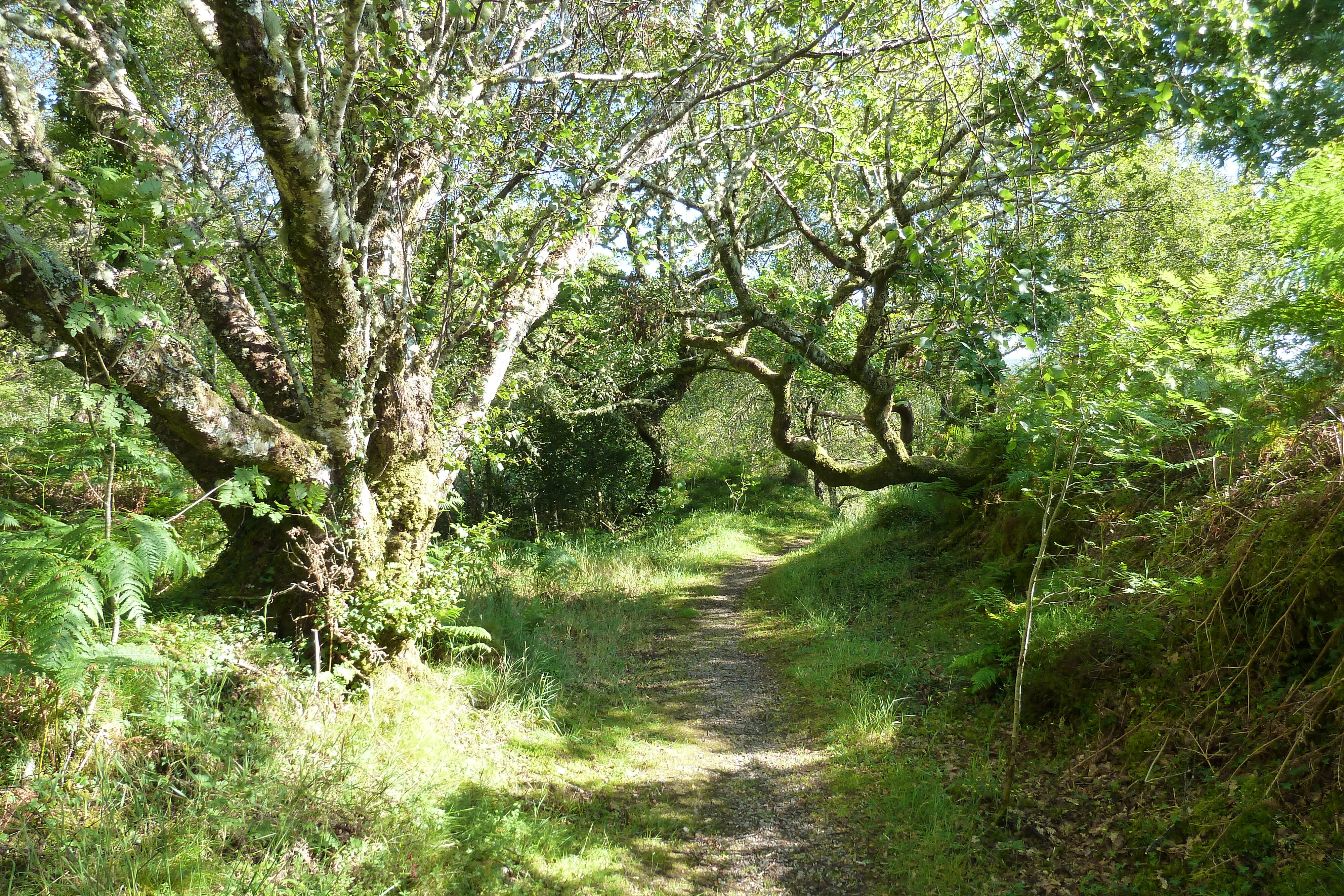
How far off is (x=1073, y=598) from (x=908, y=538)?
4561 millimetres

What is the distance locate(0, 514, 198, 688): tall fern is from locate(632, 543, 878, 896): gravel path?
2971mm

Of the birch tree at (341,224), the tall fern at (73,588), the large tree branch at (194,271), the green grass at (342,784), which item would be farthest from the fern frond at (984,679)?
the large tree branch at (194,271)

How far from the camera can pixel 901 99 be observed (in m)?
6.98

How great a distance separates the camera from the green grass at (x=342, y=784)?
2.56m

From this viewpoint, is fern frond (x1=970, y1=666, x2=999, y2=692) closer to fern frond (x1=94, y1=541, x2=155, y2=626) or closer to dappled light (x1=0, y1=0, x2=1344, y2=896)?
dappled light (x1=0, y1=0, x2=1344, y2=896)

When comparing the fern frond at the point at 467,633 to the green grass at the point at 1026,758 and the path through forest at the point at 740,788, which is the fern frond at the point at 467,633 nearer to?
the path through forest at the point at 740,788

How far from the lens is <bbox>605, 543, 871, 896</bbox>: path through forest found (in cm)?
375

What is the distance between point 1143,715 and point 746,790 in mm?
2602

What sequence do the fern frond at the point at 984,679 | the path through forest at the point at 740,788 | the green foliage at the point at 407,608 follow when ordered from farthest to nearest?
the fern frond at the point at 984,679 < the green foliage at the point at 407,608 < the path through forest at the point at 740,788

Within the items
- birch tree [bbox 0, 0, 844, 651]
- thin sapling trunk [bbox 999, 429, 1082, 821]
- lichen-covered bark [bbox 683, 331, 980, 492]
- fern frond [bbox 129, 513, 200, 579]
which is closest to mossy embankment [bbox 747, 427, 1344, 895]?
thin sapling trunk [bbox 999, 429, 1082, 821]

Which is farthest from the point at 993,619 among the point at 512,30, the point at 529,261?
the point at 512,30

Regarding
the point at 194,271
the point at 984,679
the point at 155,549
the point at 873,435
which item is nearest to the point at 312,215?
the point at 194,271

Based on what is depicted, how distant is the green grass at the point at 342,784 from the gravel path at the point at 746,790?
179 mm

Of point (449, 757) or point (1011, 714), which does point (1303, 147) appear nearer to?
point (1011, 714)
